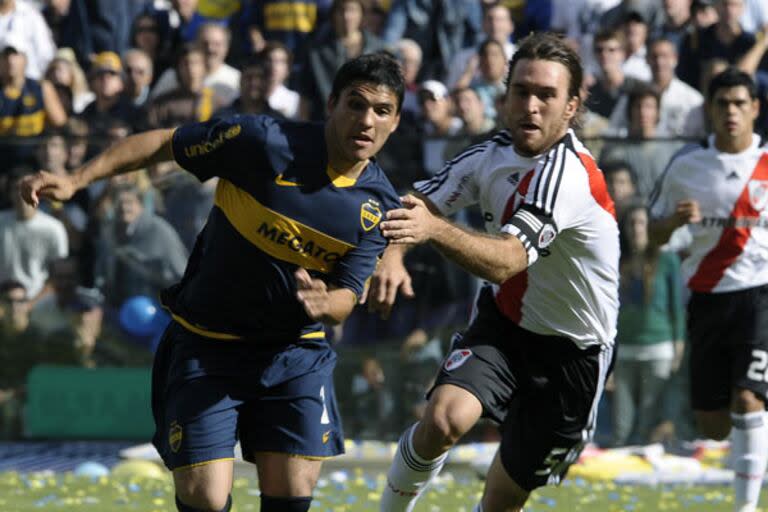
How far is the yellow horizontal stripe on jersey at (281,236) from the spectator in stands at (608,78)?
24.3ft

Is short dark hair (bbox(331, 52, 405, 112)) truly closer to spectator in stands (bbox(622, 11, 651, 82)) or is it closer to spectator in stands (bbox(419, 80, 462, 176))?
spectator in stands (bbox(419, 80, 462, 176))

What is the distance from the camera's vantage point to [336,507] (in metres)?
9.21

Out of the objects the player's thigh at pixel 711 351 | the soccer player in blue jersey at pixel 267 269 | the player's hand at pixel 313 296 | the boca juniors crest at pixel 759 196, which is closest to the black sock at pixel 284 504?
the soccer player in blue jersey at pixel 267 269

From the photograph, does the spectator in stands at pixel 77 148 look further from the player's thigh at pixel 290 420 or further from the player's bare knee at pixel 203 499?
the player's bare knee at pixel 203 499

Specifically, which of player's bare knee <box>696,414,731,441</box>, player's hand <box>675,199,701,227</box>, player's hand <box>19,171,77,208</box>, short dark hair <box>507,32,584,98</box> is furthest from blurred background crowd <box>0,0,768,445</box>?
player's hand <box>19,171,77,208</box>

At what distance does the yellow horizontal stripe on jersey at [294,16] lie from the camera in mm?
14320

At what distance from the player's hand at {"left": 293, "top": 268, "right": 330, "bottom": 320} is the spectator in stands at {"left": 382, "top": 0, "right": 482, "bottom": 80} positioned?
9.23 metres

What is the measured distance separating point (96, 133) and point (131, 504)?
420 cm

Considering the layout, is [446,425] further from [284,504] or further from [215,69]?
[215,69]

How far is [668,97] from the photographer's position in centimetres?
1284

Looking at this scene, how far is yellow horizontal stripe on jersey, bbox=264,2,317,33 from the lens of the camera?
14.3m

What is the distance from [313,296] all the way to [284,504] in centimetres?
118

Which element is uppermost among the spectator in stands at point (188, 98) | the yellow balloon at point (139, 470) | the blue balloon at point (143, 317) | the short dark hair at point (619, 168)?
the spectator in stands at point (188, 98)

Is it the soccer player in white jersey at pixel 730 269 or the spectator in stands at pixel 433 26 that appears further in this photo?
the spectator in stands at pixel 433 26
